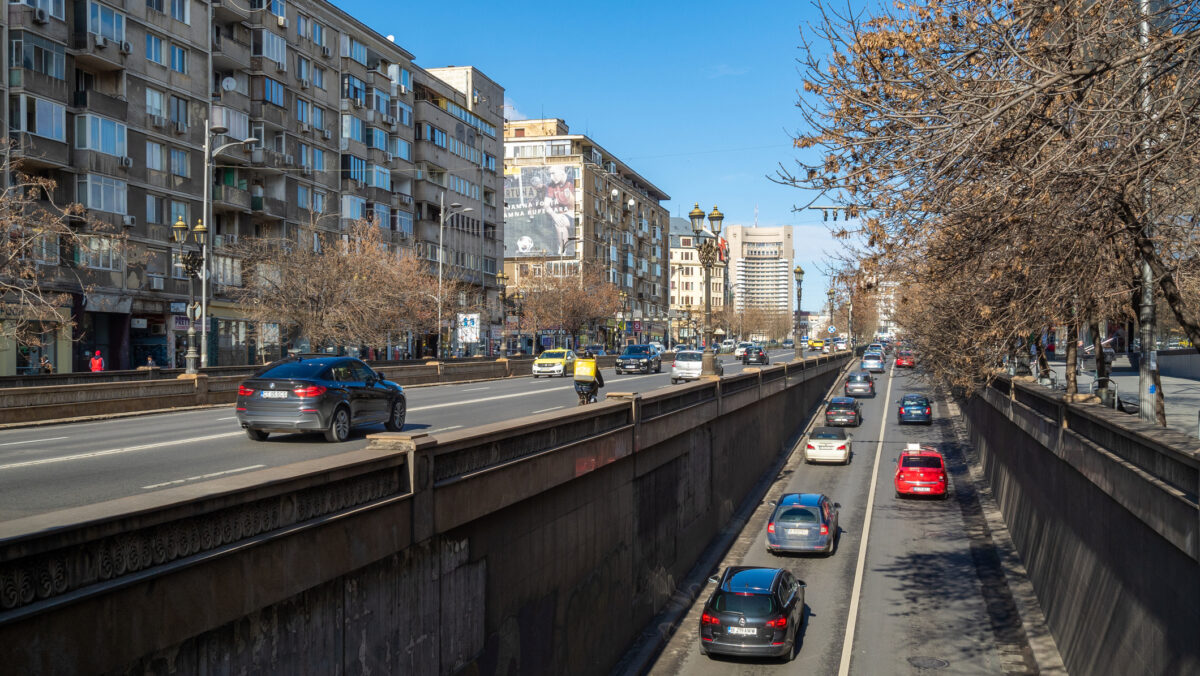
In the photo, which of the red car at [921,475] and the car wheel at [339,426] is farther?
the red car at [921,475]

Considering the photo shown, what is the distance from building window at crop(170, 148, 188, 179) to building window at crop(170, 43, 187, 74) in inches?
165

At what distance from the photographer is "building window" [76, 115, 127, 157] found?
4244 centimetres

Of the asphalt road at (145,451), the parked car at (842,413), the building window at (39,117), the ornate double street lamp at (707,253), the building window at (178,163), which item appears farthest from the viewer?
the parked car at (842,413)

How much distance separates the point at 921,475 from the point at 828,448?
778 centimetres

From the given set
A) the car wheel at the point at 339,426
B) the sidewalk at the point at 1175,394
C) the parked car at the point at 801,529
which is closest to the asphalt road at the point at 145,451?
the car wheel at the point at 339,426

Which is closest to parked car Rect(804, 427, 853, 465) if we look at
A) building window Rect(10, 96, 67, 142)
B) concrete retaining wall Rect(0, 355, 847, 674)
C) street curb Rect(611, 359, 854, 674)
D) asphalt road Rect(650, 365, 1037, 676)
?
asphalt road Rect(650, 365, 1037, 676)

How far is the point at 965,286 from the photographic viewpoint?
22.1 m

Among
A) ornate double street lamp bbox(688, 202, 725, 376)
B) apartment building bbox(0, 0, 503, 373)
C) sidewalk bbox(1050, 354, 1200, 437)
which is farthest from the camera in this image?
apartment building bbox(0, 0, 503, 373)

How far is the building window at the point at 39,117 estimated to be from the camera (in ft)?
130

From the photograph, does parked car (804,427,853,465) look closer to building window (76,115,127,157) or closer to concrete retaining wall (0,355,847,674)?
concrete retaining wall (0,355,847,674)

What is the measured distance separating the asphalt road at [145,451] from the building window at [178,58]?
27.5 meters

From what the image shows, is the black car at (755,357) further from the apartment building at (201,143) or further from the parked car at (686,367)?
the apartment building at (201,143)

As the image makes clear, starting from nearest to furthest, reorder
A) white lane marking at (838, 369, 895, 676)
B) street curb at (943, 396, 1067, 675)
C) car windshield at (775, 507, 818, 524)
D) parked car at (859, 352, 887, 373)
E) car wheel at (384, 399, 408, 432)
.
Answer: street curb at (943, 396, 1067, 675), white lane marking at (838, 369, 895, 676), car wheel at (384, 399, 408, 432), car windshield at (775, 507, 818, 524), parked car at (859, 352, 887, 373)

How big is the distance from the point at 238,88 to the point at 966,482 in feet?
145
